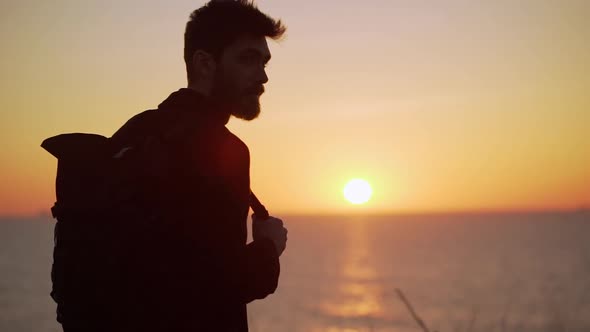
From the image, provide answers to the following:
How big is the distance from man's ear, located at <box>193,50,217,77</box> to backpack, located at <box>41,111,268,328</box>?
421mm

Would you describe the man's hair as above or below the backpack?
above

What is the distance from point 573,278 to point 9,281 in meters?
52.1

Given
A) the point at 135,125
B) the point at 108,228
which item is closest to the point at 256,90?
the point at 135,125

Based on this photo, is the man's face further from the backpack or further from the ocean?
the ocean

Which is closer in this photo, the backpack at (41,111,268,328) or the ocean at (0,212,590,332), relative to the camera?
the backpack at (41,111,268,328)

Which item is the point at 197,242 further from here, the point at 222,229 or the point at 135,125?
the point at 135,125

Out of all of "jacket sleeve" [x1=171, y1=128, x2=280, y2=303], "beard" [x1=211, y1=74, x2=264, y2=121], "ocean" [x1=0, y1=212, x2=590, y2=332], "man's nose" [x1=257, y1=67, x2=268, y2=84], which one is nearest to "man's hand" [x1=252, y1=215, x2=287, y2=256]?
"jacket sleeve" [x1=171, y1=128, x2=280, y2=303]

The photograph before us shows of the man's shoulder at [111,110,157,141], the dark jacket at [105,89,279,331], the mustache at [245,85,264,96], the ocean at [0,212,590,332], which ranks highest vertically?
the ocean at [0,212,590,332]

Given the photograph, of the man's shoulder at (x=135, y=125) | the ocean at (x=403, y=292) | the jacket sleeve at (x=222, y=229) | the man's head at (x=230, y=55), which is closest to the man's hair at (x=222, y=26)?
the man's head at (x=230, y=55)

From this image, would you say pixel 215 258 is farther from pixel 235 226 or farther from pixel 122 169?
pixel 122 169

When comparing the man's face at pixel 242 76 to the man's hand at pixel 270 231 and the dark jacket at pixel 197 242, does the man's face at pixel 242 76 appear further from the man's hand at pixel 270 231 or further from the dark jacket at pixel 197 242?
the man's hand at pixel 270 231

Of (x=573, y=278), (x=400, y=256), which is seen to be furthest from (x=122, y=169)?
(x=400, y=256)

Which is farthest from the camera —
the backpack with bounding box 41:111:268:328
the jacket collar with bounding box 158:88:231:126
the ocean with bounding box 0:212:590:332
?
the ocean with bounding box 0:212:590:332

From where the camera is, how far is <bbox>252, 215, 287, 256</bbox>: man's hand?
2.54 metres
